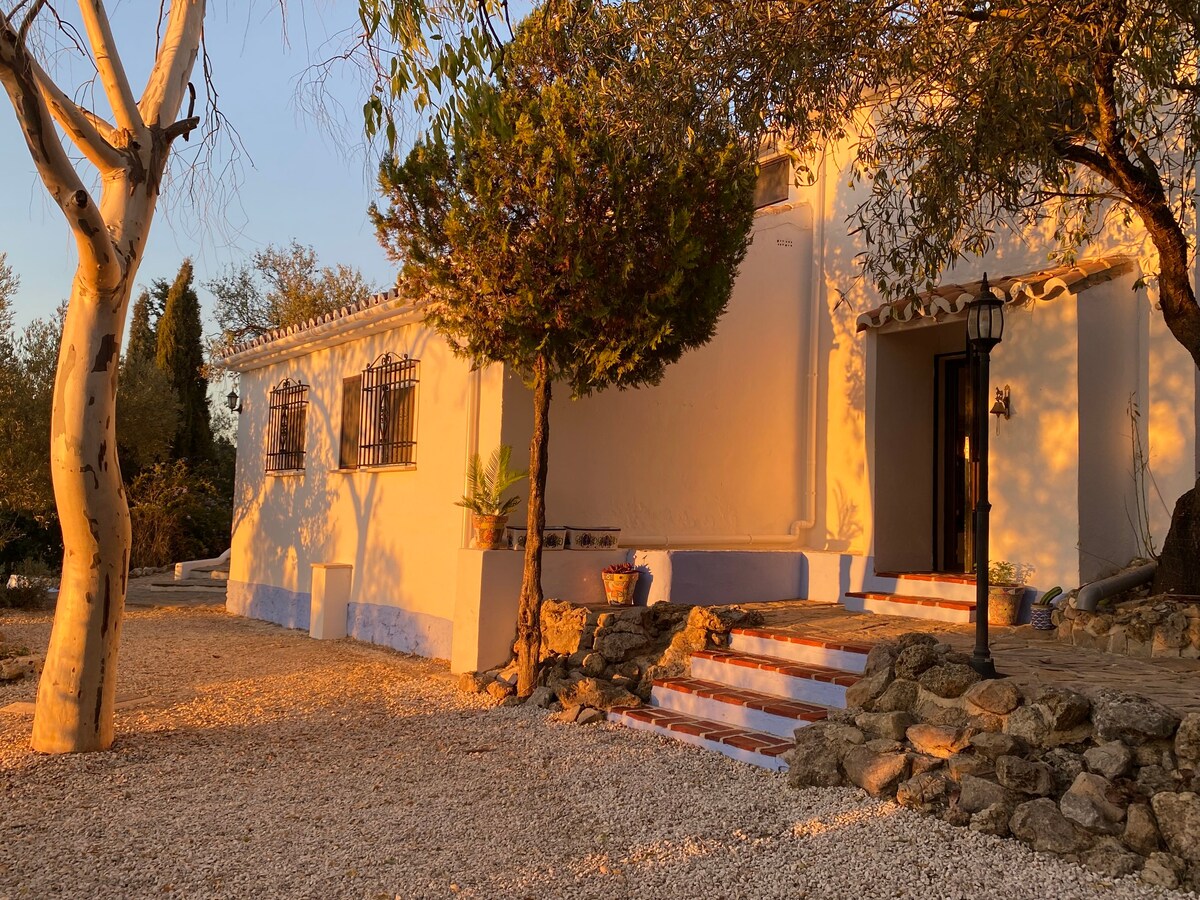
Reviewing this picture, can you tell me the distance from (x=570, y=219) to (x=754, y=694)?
3535mm

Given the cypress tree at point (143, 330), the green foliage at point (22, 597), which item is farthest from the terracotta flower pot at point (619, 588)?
the cypress tree at point (143, 330)

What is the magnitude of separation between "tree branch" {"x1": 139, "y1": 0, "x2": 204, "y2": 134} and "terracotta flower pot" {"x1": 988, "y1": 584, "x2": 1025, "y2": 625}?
7169mm

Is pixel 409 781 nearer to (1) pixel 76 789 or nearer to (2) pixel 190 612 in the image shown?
(1) pixel 76 789

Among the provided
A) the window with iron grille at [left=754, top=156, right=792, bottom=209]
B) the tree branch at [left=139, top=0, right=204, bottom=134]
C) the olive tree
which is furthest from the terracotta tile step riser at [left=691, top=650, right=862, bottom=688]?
the window with iron grille at [left=754, top=156, right=792, bottom=209]

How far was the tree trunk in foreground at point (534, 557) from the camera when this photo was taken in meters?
7.25

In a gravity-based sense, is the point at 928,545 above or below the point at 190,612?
above

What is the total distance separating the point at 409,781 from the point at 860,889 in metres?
2.64

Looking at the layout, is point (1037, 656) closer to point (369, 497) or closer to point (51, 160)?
point (51, 160)

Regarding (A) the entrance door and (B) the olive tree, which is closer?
(B) the olive tree

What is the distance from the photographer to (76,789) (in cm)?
514

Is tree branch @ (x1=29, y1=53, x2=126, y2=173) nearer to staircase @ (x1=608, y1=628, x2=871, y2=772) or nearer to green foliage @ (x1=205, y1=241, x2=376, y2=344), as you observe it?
staircase @ (x1=608, y1=628, x2=871, y2=772)

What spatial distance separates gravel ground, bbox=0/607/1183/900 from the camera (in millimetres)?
3852

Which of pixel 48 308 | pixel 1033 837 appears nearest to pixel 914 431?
pixel 1033 837

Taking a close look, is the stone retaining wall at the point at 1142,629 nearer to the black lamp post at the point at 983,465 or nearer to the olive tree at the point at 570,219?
the black lamp post at the point at 983,465
